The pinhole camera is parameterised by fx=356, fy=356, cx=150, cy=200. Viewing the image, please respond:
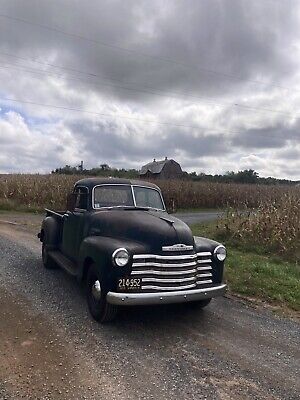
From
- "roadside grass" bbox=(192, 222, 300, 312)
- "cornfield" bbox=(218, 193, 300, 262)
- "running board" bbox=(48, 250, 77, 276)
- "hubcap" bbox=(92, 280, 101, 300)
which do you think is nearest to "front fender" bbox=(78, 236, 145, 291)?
"hubcap" bbox=(92, 280, 101, 300)

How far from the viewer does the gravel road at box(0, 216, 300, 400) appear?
339cm

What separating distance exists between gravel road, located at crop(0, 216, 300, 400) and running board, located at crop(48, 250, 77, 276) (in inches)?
16.7

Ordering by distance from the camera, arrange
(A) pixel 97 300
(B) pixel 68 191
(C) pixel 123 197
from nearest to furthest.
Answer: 1. (A) pixel 97 300
2. (C) pixel 123 197
3. (B) pixel 68 191

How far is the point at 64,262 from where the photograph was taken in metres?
6.37

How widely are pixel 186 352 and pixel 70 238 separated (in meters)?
3.17

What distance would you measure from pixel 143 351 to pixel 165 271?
102cm

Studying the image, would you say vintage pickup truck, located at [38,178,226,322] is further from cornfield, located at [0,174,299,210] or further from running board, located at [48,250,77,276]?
cornfield, located at [0,174,299,210]

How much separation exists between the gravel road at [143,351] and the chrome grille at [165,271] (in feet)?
2.06

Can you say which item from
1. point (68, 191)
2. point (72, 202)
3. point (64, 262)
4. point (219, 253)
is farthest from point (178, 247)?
point (68, 191)

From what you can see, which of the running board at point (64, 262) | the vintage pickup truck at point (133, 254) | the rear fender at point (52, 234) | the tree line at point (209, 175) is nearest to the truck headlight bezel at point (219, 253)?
the vintage pickup truck at point (133, 254)

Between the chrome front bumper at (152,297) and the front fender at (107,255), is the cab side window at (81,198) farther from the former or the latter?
the chrome front bumper at (152,297)

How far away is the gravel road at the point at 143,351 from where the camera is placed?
11.1 feet

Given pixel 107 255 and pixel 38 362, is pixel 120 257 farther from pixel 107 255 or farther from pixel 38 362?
pixel 38 362

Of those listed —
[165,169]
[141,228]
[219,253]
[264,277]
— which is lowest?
[264,277]
